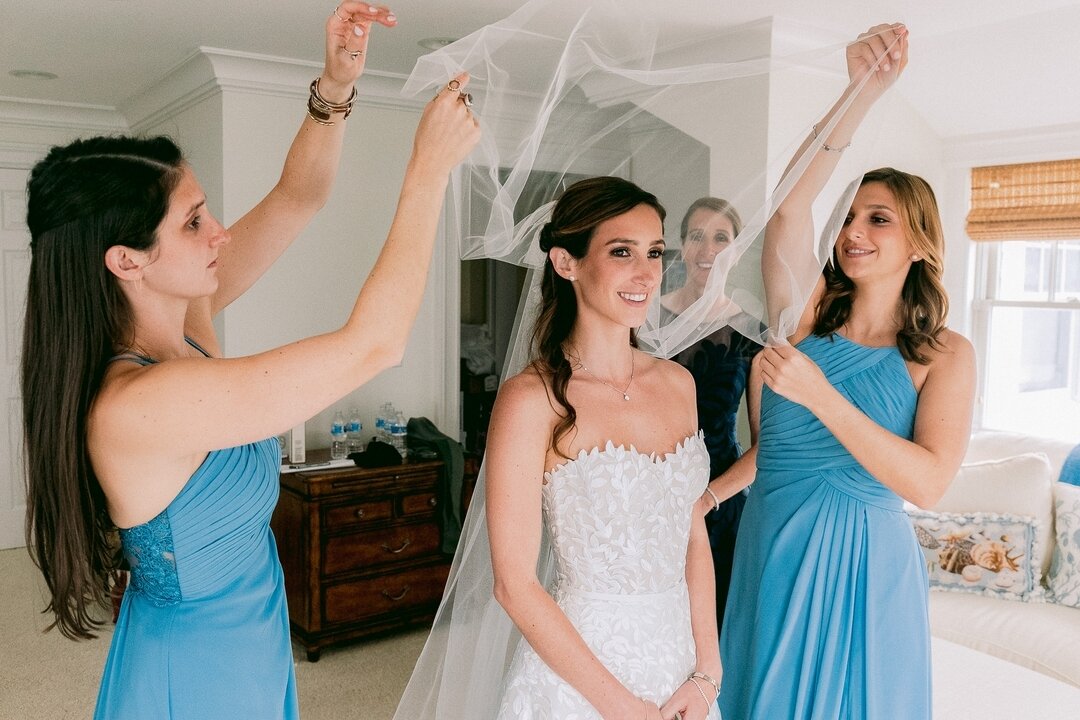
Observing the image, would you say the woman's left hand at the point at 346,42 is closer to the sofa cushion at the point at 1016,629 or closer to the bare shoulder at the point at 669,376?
the bare shoulder at the point at 669,376

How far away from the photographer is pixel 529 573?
158cm

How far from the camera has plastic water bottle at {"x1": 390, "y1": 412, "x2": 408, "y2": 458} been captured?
454 centimetres

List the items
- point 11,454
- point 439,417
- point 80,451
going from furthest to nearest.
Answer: point 11,454 < point 439,417 < point 80,451

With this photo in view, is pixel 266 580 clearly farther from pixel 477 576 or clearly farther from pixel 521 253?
pixel 521 253

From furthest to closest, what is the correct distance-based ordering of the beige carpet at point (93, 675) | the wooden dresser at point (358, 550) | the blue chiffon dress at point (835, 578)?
the wooden dresser at point (358, 550), the beige carpet at point (93, 675), the blue chiffon dress at point (835, 578)

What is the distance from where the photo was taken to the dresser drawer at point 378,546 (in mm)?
4051

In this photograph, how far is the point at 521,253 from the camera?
178cm

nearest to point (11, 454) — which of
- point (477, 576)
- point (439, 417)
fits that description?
point (439, 417)

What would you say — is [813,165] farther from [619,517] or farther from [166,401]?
[166,401]

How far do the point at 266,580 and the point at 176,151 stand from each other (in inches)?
28.2

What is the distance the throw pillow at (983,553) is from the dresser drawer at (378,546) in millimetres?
2215

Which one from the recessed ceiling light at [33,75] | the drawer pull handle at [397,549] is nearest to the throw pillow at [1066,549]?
the drawer pull handle at [397,549]

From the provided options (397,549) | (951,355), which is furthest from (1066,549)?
(397,549)

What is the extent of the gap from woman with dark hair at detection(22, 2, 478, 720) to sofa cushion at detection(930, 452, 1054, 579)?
119 inches
